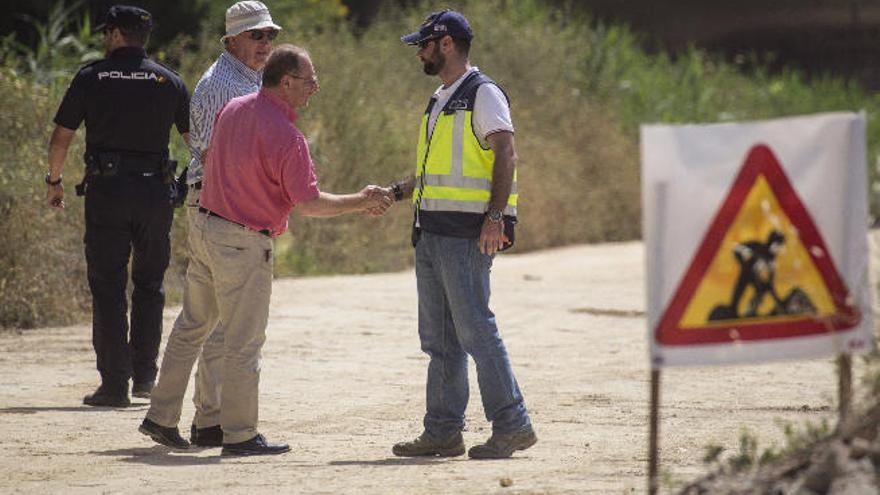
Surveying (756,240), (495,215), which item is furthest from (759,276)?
(495,215)

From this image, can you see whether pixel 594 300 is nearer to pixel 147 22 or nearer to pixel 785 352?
pixel 147 22

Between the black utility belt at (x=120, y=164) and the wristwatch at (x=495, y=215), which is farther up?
the black utility belt at (x=120, y=164)

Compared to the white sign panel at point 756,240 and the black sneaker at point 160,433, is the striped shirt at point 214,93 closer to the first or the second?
the black sneaker at point 160,433

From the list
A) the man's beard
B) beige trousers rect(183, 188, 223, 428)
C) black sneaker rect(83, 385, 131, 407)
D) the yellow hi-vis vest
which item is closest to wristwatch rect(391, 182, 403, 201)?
the yellow hi-vis vest

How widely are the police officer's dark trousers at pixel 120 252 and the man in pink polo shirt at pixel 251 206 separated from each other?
1337 mm

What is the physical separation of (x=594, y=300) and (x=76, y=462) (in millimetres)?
8186

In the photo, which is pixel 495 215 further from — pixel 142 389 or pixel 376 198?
pixel 142 389

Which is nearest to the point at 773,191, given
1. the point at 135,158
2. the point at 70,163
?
the point at 135,158

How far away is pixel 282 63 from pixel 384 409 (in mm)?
2321

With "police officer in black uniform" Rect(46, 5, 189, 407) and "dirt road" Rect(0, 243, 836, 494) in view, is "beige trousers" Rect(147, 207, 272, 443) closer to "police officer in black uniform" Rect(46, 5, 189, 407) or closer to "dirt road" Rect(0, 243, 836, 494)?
"dirt road" Rect(0, 243, 836, 494)

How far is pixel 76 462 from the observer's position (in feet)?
25.0

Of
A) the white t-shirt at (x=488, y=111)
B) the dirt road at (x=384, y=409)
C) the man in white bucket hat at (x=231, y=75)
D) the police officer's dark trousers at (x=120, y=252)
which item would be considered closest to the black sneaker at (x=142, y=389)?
the dirt road at (x=384, y=409)

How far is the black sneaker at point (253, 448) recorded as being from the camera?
7.85 metres

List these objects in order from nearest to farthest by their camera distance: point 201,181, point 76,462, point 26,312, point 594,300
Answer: point 76,462
point 201,181
point 26,312
point 594,300
